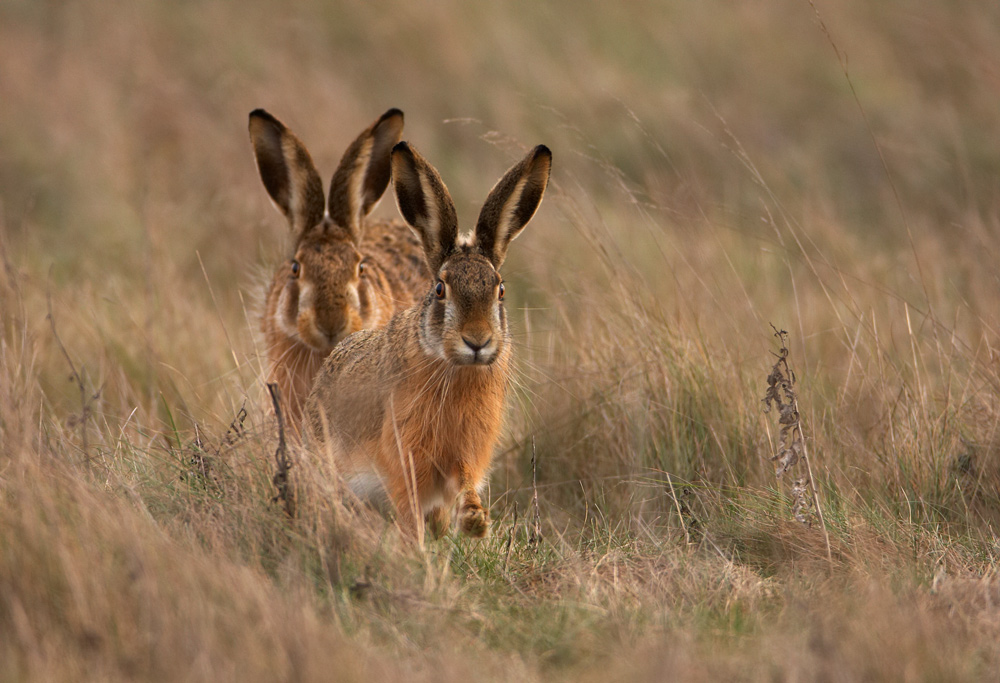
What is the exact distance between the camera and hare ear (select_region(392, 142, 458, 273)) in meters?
4.61

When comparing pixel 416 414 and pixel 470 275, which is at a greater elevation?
pixel 470 275

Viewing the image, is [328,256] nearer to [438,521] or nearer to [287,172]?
[287,172]

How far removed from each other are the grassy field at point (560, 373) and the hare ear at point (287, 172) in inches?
25.4

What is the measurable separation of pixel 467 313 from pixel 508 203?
1.87ft

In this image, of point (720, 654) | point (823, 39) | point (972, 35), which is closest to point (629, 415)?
point (720, 654)

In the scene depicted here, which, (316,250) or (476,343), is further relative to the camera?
(316,250)

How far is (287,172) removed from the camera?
5945 millimetres

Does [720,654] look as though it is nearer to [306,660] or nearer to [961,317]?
[306,660]

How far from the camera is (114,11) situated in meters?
13.1

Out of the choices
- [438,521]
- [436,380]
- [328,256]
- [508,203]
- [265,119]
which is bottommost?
[438,521]

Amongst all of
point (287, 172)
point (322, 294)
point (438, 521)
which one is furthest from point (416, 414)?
point (287, 172)

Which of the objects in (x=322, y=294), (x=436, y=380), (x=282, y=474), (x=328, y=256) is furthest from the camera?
(x=328, y=256)

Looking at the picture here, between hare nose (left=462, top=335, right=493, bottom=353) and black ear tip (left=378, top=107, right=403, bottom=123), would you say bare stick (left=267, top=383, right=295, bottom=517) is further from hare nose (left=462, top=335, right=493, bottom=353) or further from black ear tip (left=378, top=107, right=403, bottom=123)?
black ear tip (left=378, top=107, right=403, bottom=123)

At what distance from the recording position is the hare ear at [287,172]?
583cm
